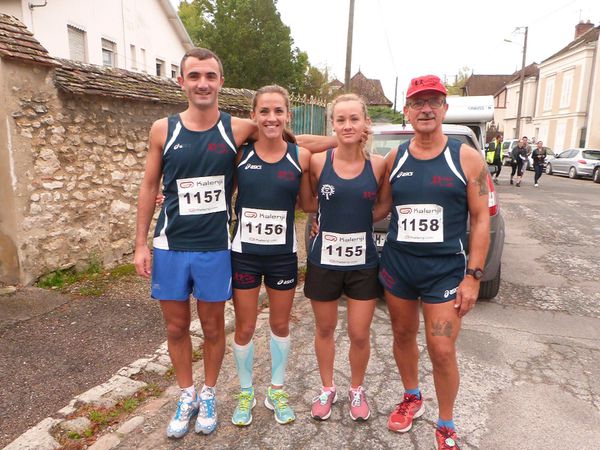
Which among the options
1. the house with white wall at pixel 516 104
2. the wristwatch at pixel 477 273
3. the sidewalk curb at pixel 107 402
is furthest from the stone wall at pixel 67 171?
the house with white wall at pixel 516 104

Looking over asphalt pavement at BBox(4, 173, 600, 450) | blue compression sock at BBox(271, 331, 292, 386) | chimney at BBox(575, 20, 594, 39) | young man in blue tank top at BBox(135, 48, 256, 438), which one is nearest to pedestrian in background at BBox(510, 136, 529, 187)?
asphalt pavement at BBox(4, 173, 600, 450)

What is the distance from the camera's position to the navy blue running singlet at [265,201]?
8.64 feet

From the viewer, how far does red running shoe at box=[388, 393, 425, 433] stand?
275cm

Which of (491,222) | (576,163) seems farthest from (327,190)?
(576,163)

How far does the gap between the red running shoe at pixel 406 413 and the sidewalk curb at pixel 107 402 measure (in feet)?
4.96

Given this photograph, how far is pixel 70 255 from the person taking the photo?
16.9 ft

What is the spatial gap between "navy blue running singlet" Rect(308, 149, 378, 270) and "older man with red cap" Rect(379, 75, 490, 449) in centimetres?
17

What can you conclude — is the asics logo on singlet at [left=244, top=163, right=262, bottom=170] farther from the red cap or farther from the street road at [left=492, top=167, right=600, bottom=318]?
the street road at [left=492, top=167, right=600, bottom=318]

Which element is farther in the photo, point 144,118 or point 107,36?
point 107,36

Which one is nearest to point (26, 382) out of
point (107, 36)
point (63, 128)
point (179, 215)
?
point (179, 215)

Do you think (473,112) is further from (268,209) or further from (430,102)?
(268,209)

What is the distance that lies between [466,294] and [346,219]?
0.76 metres

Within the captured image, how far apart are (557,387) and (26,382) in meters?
3.72

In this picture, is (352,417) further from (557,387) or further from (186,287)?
(557,387)
